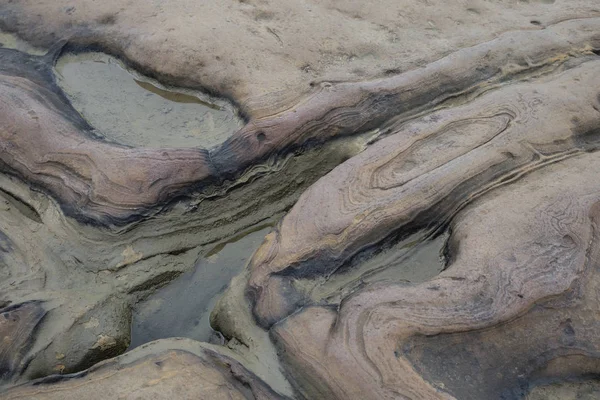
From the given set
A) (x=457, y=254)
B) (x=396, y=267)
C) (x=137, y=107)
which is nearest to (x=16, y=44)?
(x=137, y=107)

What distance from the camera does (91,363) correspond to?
2.30 metres

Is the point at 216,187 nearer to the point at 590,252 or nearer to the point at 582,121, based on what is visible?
the point at 590,252

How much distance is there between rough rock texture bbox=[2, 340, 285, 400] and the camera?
203 cm

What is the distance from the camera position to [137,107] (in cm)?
320

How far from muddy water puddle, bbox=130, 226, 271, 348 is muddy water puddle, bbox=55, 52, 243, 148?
0.59 metres

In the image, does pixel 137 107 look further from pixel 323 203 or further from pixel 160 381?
pixel 160 381

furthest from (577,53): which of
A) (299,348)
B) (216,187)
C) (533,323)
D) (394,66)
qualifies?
(299,348)

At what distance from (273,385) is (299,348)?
17cm

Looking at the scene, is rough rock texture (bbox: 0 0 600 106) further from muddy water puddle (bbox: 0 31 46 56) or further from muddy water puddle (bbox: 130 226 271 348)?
muddy water puddle (bbox: 130 226 271 348)

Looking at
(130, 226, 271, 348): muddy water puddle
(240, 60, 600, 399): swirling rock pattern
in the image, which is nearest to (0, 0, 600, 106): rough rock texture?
(240, 60, 600, 399): swirling rock pattern

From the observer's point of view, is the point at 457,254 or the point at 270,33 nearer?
the point at 457,254

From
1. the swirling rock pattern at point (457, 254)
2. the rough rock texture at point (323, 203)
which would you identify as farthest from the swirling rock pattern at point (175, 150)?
the swirling rock pattern at point (457, 254)

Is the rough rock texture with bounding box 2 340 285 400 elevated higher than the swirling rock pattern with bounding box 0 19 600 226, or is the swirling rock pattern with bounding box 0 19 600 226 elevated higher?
the swirling rock pattern with bounding box 0 19 600 226

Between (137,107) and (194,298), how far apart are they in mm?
1222
